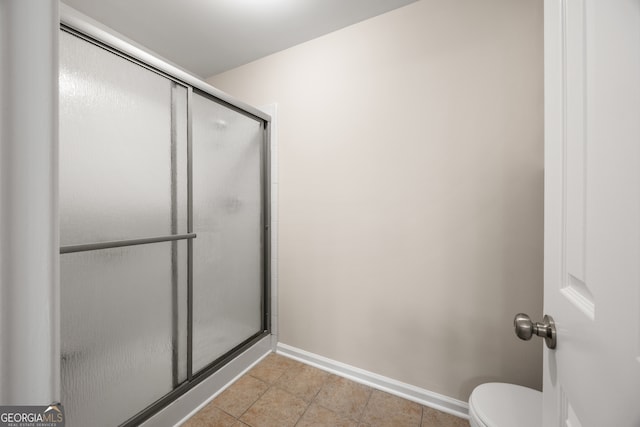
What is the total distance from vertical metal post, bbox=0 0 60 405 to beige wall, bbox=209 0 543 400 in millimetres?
1560

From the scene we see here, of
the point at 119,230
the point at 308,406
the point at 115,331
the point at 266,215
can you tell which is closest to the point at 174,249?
the point at 119,230

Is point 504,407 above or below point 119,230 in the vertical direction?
below

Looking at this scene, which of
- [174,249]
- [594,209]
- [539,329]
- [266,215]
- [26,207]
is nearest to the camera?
[26,207]

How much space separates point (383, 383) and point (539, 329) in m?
1.36

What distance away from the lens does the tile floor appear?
1401 millimetres

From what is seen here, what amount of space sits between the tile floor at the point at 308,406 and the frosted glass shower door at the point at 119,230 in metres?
0.35

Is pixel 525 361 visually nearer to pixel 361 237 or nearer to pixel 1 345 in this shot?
pixel 361 237

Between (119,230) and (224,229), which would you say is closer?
(119,230)

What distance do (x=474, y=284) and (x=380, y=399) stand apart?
89 cm

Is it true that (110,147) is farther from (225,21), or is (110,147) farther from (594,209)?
(594,209)

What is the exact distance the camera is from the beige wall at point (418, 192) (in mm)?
1322

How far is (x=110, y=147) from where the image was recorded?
1.13 meters

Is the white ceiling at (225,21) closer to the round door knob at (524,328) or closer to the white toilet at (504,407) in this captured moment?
the round door knob at (524,328)

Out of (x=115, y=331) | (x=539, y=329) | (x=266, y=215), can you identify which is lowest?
(x=115, y=331)
